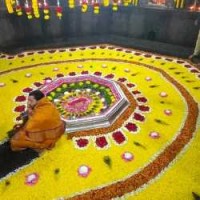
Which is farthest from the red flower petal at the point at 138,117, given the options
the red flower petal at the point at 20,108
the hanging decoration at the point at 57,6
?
the hanging decoration at the point at 57,6

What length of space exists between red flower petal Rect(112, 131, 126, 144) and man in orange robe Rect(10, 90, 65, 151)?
1056 millimetres

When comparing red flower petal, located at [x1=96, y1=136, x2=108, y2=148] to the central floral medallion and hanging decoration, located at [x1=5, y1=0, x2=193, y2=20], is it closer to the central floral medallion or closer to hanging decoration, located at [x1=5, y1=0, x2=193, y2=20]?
the central floral medallion

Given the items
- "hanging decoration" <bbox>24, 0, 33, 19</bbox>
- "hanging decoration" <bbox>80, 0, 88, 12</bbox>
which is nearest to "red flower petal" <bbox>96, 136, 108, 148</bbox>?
"hanging decoration" <bbox>24, 0, 33, 19</bbox>

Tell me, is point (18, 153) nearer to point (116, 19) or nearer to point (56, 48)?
point (56, 48)

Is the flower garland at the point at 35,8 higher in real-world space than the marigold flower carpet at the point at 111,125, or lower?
higher

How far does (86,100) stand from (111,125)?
3.38 ft

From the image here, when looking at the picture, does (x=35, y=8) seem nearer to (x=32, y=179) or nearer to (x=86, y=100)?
(x=86, y=100)

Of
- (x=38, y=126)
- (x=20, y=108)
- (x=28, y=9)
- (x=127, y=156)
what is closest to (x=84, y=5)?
(x=28, y=9)

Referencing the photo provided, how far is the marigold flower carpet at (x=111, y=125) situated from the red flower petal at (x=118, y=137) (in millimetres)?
17

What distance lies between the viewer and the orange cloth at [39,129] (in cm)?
399

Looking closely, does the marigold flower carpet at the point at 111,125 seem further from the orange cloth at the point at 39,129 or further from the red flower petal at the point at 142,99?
the orange cloth at the point at 39,129

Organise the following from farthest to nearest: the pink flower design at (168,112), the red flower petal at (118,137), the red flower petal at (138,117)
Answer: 1. the pink flower design at (168,112)
2. the red flower petal at (138,117)
3. the red flower petal at (118,137)

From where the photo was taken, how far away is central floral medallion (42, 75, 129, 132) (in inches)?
192

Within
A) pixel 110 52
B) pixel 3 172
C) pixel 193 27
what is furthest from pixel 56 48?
pixel 3 172
